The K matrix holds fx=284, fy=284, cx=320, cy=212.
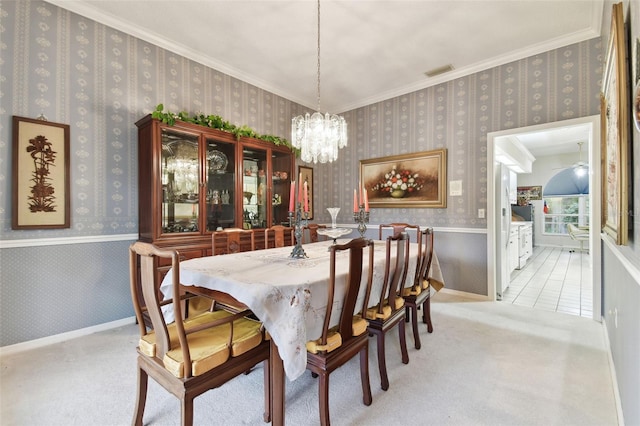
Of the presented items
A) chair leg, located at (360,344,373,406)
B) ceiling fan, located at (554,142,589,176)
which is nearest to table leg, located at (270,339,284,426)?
chair leg, located at (360,344,373,406)

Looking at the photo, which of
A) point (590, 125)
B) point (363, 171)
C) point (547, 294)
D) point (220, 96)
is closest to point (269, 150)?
point (220, 96)

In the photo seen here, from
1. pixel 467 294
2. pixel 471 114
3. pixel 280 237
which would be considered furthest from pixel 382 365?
pixel 471 114

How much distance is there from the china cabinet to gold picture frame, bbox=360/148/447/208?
160cm

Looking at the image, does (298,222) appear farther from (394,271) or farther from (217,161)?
(217,161)

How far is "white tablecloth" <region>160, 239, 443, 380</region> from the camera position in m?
1.27

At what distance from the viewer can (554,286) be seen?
413 cm

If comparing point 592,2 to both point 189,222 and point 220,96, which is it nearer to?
point 220,96

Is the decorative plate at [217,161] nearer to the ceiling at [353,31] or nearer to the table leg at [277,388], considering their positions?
the ceiling at [353,31]

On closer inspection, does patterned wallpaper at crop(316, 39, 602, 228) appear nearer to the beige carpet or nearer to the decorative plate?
the beige carpet

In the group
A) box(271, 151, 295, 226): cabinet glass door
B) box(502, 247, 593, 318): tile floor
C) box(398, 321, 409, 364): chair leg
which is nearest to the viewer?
box(398, 321, 409, 364): chair leg

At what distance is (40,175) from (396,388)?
123 inches

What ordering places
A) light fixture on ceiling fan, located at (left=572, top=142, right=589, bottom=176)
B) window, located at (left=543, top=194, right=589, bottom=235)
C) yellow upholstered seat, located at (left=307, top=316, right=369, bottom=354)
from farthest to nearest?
window, located at (left=543, top=194, right=589, bottom=235) → light fixture on ceiling fan, located at (left=572, top=142, right=589, bottom=176) → yellow upholstered seat, located at (left=307, top=316, right=369, bottom=354)

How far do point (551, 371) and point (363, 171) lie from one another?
3289 mm

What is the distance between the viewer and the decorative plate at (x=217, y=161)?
3084 mm
